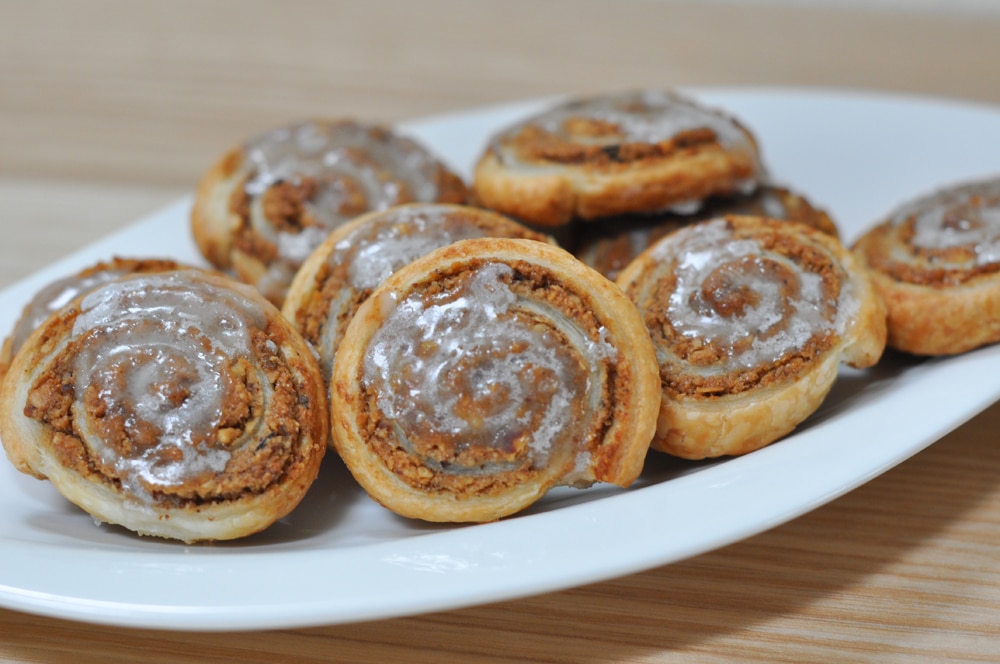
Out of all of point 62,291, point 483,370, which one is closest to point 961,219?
point 483,370

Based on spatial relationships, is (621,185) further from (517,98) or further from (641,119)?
(517,98)

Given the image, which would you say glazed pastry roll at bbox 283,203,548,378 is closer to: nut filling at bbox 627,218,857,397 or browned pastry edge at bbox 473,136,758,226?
browned pastry edge at bbox 473,136,758,226

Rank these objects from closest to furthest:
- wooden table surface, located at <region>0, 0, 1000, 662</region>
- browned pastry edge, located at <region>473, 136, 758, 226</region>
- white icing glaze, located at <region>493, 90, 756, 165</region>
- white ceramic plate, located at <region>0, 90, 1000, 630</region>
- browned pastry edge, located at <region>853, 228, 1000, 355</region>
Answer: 1. white ceramic plate, located at <region>0, 90, 1000, 630</region>
2. wooden table surface, located at <region>0, 0, 1000, 662</region>
3. browned pastry edge, located at <region>853, 228, 1000, 355</region>
4. browned pastry edge, located at <region>473, 136, 758, 226</region>
5. white icing glaze, located at <region>493, 90, 756, 165</region>

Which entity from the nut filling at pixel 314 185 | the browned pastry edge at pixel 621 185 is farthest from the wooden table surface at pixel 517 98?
the nut filling at pixel 314 185

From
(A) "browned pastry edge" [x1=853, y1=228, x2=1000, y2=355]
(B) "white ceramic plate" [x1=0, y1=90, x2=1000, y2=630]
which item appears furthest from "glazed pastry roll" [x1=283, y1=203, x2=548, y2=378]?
(A) "browned pastry edge" [x1=853, y1=228, x2=1000, y2=355]

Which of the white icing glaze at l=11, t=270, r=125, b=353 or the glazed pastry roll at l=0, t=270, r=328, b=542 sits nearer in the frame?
the glazed pastry roll at l=0, t=270, r=328, b=542

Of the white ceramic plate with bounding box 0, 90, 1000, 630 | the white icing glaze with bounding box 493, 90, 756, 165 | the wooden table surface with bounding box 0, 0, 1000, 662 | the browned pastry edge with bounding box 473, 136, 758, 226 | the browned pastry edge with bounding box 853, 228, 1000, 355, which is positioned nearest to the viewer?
the white ceramic plate with bounding box 0, 90, 1000, 630

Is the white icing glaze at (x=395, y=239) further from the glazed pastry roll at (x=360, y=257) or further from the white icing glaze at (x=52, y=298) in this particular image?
the white icing glaze at (x=52, y=298)
